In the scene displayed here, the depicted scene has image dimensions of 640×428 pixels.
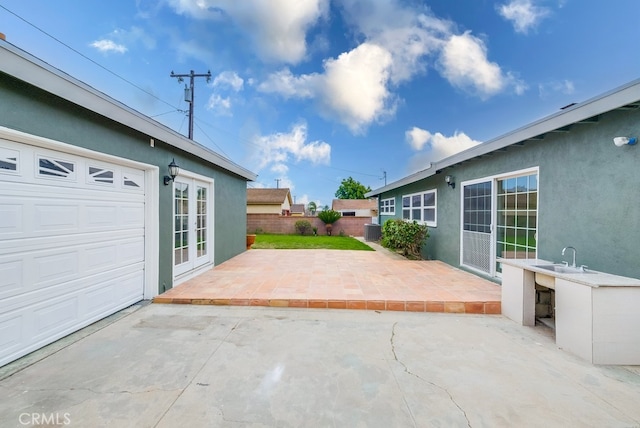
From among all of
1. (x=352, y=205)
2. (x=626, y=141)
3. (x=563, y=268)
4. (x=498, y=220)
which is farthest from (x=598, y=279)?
(x=352, y=205)

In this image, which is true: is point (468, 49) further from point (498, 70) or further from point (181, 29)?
point (181, 29)

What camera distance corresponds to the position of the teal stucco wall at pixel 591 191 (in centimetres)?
321

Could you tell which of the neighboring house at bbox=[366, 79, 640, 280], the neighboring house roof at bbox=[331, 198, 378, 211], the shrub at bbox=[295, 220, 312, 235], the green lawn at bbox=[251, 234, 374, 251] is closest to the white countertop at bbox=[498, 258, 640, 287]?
the neighboring house at bbox=[366, 79, 640, 280]

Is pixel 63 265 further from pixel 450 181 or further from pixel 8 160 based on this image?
pixel 450 181

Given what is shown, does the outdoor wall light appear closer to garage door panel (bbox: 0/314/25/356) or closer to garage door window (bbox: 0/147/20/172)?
garage door window (bbox: 0/147/20/172)

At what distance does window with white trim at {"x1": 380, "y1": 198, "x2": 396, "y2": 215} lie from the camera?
1351cm

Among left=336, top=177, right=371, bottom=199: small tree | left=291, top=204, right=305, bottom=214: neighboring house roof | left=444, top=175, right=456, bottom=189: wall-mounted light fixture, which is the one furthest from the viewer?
left=336, top=177, right=371, bottom=199: small tree

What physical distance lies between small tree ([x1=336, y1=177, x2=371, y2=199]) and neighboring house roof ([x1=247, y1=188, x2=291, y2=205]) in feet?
84.7

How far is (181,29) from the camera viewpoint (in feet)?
31.6

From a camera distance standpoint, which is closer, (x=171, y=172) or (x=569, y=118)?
(x=569, y=118)

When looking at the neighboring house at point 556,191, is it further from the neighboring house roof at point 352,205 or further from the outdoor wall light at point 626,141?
the neighboring house roof at point 352,205

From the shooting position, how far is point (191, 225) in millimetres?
6211

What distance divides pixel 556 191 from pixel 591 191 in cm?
55

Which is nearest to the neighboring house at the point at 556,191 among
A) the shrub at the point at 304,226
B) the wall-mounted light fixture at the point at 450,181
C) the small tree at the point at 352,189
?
the wall-mounted light fixture at the point at 450,181
